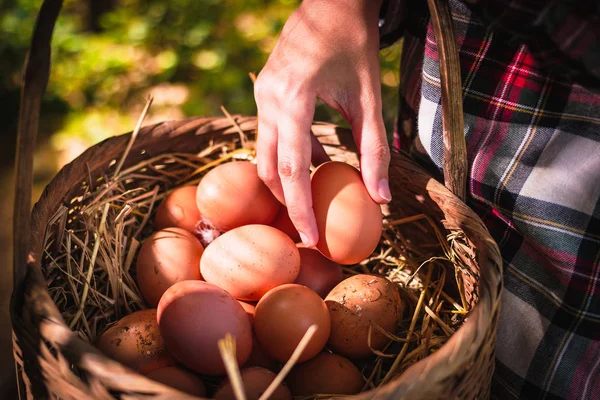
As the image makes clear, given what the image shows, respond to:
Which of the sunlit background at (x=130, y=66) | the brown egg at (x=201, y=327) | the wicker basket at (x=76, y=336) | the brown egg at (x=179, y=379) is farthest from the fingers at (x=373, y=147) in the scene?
the sunlit background at (x=130, y=66)

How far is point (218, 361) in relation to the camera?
870 mm

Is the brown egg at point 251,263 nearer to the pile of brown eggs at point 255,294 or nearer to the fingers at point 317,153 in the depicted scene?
the pile of brown eggs at point 255,294

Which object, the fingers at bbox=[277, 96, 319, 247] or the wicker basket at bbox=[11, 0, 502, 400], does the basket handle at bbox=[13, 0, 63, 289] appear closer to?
the wicker basket at bbox=[11, 0, 502, 400]

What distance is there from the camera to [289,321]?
92cm

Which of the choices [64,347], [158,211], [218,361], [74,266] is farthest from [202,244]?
[64,347]

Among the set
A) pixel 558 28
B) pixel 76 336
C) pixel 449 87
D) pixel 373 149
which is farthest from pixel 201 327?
pixel 558 28

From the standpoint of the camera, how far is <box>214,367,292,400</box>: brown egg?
831 mm

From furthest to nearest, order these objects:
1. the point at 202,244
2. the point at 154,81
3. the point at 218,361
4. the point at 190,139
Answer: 1. the point at 154,81
2. the point at 190,139
3. the point at 202,244
4. the point at 218,361

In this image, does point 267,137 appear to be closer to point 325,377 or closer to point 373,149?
point 373,149

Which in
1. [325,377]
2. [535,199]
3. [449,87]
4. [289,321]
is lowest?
[325,377]

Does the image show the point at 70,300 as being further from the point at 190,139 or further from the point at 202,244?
the point at 190,139

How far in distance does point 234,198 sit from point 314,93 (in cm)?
28

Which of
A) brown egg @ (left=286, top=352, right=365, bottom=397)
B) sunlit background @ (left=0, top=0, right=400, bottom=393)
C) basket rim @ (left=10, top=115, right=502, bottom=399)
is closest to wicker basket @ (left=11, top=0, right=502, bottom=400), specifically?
basket rim @ (left=10, top=115, right=502, bottom=399)

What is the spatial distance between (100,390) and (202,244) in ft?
1.77
